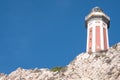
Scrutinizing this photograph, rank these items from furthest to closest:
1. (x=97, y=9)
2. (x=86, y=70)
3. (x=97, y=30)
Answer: (x=97, y=9)
(x=97, y=30)
(x=86, y=70)

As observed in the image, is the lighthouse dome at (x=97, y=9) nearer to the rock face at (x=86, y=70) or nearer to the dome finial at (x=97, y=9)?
the dome finial at (x=97, y=9)

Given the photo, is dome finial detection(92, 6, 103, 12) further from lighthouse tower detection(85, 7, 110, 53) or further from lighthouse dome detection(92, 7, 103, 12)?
lighthouse tower detection(85, 7, 110, 53)

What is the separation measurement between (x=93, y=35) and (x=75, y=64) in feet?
71.9

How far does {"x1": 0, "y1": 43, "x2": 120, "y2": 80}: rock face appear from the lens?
157 ft

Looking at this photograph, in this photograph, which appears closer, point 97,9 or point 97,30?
point 97,30

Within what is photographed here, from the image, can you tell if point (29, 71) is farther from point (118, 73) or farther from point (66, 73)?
point (118, 73)

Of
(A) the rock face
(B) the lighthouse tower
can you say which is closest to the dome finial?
(B) the lighthouse tower

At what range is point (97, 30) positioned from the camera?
73875 millimetres

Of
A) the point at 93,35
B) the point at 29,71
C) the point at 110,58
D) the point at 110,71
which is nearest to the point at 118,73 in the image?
the point at 110,71

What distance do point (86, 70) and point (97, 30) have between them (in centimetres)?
2486

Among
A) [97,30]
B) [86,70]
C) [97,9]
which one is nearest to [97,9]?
[97,9]

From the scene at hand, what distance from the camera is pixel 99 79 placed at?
47125 millimetres

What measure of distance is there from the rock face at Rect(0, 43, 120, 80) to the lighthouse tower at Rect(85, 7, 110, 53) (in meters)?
16.7

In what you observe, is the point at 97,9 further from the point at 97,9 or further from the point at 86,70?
the point at 86,70
